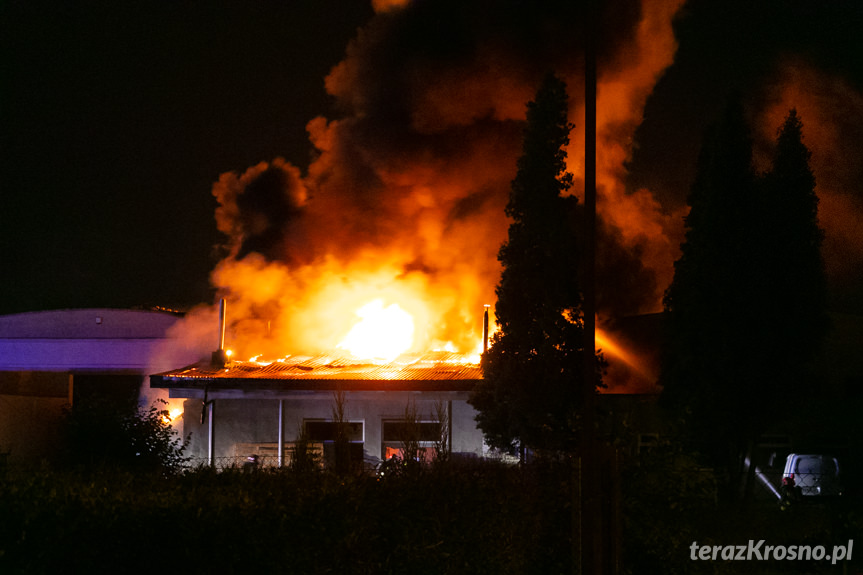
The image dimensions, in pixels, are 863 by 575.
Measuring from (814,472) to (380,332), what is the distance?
12.0 metres

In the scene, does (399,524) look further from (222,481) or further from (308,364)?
(308,364)

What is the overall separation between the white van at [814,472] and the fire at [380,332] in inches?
409

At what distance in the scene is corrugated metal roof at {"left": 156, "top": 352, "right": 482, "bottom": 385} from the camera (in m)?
17.7

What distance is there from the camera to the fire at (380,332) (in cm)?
2409

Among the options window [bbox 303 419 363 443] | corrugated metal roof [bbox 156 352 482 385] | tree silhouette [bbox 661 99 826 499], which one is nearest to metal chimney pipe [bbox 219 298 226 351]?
corrugated metal roof [bbox 156 352 482 385]

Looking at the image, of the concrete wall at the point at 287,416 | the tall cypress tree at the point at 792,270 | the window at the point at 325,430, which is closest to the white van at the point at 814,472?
the tall cypress tree at the point at 792,270

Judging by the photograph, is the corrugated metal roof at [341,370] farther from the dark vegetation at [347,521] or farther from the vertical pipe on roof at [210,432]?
the dark vegetation at [347,521]

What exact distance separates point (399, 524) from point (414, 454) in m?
2.34

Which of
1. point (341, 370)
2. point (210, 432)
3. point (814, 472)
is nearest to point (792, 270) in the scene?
point (814, 472)

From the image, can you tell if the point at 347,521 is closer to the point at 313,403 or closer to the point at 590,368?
the point at 590,368

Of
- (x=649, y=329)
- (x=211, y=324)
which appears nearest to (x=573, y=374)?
(x=649, y=329)

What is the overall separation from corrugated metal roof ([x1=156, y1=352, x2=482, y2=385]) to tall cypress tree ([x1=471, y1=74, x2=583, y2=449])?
362cm

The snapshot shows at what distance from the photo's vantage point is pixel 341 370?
63.4 feet

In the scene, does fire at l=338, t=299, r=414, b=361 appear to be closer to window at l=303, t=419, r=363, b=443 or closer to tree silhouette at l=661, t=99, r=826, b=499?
window at l=303, t=419, r=363, b=443
